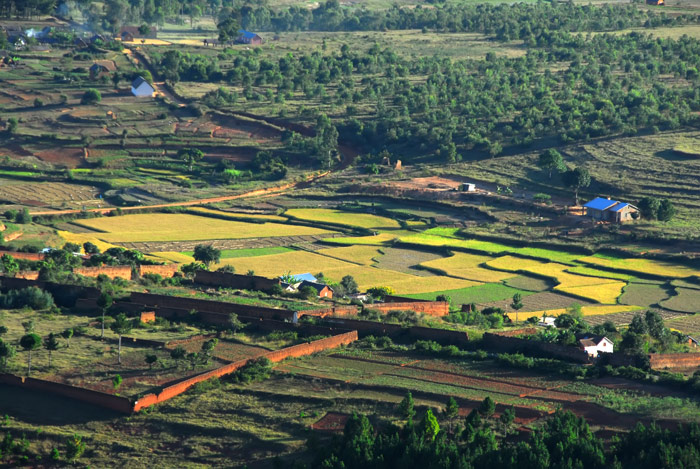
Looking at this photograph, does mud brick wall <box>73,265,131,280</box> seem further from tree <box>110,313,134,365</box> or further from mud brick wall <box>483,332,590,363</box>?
mud brick wall <box>483,332,590,363</box>

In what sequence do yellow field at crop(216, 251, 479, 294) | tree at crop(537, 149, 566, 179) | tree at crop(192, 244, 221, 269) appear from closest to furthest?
yellow field at crop(216, 251, 479, 294) < tree at crop(192, 244, 221, 269) < tree at crop(537, 149, 566, 179)

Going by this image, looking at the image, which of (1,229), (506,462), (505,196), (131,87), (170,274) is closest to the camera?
(506,462)

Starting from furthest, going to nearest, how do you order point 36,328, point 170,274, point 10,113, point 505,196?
point 10,113 → point 505,196 → point 170,274 → point 36,328

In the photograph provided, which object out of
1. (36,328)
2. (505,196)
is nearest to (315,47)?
(505,196)

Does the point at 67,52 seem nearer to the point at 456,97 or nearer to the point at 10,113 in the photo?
the point at 10,113

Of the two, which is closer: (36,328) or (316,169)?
(36,328)

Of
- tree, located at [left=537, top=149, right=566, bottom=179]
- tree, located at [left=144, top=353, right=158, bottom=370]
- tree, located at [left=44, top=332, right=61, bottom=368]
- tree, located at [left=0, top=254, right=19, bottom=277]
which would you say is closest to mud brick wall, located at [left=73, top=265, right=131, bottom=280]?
tree, located at [left=0, top=254, right=19, bottom=277]
